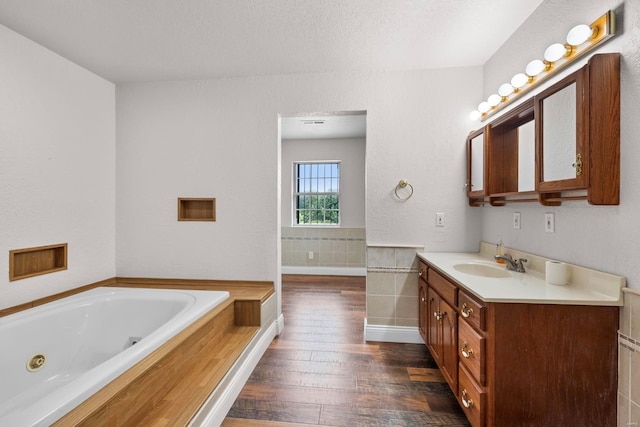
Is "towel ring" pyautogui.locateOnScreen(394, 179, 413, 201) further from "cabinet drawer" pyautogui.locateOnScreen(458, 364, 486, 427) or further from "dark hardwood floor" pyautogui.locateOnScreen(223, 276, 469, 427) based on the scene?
"cabinet drawer" pyautogui.locateOnScreen(458, 364, 486, 427)

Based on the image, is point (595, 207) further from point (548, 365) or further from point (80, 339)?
point (80, 339)

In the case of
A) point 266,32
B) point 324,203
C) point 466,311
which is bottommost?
point 466,311

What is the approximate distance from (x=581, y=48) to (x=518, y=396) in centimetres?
162

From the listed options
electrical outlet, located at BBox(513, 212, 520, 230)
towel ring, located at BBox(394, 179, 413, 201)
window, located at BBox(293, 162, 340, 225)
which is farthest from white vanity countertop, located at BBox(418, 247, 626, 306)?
window, located at BBox(293, 162, 340, 225)

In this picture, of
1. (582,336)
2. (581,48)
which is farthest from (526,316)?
(581,48)

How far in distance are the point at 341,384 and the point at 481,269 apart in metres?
1.23

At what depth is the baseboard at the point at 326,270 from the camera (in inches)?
193

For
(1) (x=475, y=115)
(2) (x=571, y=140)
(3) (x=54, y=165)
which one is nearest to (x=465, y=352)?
(2) (x=571, y=140)

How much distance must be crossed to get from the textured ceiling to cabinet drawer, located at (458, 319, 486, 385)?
6.01 feet

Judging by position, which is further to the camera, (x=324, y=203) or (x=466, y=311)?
(x=324, y=203)

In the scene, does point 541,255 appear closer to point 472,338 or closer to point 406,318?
point 472,338

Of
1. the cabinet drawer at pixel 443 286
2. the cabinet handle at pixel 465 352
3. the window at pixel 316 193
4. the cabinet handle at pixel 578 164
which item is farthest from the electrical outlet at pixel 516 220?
the window at pixel 316 193

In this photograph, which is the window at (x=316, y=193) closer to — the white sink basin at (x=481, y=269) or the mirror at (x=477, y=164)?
the mirror at (x=477, y=164)

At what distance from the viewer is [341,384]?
1942 mm
